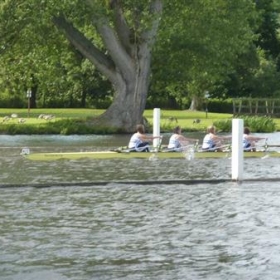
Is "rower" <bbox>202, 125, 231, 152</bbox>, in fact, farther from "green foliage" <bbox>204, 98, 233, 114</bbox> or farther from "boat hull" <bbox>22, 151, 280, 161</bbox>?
"green foliage" <bbox>204, 98, 233, 114</bbox>

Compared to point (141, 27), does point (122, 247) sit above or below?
below

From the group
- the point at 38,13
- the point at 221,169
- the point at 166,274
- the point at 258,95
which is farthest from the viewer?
the point at 258,95

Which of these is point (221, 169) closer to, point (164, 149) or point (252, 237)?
point (164, 149)

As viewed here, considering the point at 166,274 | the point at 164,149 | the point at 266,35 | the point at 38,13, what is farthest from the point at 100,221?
the point at 266,35

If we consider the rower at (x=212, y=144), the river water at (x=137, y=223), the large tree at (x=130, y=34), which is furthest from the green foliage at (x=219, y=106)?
the river water at (x=137, y=223)

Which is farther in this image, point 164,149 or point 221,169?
point 164,149

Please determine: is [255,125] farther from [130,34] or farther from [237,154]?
[237,154]

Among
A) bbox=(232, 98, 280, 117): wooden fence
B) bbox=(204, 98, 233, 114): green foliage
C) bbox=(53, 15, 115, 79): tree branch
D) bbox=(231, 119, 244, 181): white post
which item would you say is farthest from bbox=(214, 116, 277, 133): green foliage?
bbox=(204, 98, 233, 114): green foliage

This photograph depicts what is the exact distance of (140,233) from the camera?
1597 cm

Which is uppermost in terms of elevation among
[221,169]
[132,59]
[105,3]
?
[105,3]

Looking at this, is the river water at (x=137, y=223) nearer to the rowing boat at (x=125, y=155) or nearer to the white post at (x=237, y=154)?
the white post at (x=237, y=154)

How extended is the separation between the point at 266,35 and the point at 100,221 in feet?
272

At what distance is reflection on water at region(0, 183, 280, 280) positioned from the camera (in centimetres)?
1291

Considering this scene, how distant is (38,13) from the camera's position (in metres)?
46.6
